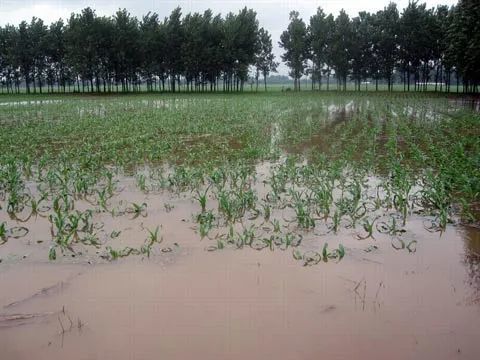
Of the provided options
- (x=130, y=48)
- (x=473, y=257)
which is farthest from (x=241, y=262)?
(x=130, y=48)

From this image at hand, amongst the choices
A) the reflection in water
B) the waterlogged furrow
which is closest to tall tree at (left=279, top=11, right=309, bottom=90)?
the waterlogged furrow

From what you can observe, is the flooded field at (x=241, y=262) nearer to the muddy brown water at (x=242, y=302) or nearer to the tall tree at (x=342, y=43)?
the muddy brown water at (x=242, y=302)

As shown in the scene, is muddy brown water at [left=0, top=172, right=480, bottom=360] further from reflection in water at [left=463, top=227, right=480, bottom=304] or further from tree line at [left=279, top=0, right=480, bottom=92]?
tree line at [left=279, top=0, right=480, bottom=92]

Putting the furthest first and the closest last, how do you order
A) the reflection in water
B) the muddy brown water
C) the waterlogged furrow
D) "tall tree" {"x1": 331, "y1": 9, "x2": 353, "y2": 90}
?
"tall tree" {"x1": 331, "y1": 9, "x2": 353, "y2": 90}
the waterlogged furrow
the reflection in water
the muddy brown water

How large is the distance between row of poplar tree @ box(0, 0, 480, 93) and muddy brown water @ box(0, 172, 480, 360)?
54.6m

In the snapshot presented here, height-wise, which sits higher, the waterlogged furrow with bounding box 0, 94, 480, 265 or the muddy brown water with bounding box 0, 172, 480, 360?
the waterlogged furrow with bounding box 0, 94, 480, 265

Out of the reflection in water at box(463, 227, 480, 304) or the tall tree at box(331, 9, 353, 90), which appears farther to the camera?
the tall tree at box(331, 9, 353, 90)

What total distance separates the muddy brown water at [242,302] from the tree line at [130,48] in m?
54.8

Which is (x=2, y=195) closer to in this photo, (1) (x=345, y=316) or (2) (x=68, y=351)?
(2) (x=68, y=351)

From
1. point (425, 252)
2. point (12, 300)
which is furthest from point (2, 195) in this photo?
point (425, 252)

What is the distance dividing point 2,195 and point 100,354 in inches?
203

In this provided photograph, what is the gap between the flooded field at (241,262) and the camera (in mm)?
3342

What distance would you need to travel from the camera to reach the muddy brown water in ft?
10.7

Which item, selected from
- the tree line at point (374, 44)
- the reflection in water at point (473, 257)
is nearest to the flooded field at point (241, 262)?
the reflection in water at point (473, 257)
